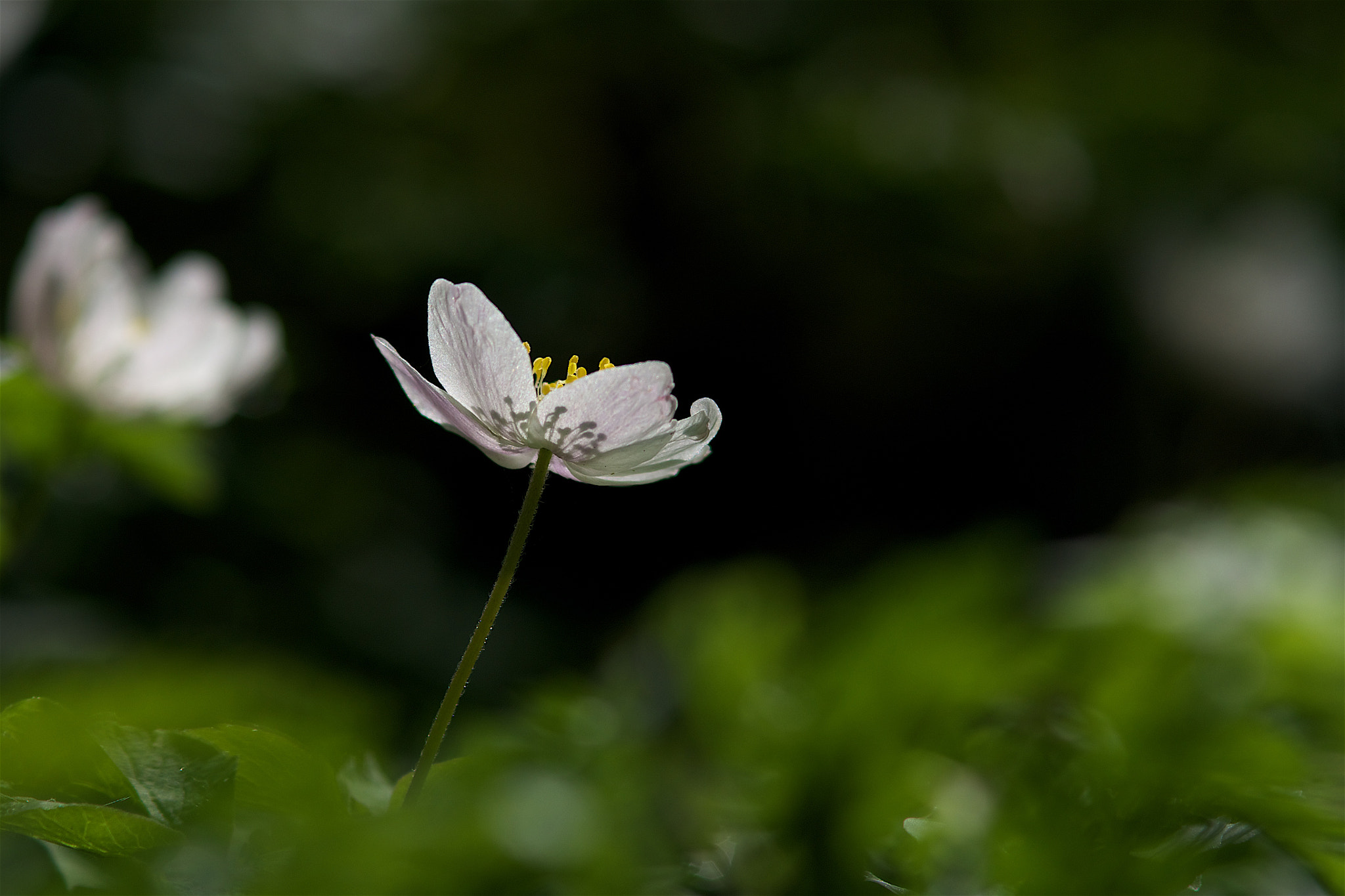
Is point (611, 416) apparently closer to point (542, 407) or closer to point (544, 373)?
point (542, 407)

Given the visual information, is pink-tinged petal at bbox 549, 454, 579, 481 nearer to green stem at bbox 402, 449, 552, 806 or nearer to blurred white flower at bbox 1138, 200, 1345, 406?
green stem at bbox 402, 449, 552, 806

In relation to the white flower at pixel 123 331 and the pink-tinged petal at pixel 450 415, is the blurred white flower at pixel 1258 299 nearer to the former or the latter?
the white flower at pixel 123 331

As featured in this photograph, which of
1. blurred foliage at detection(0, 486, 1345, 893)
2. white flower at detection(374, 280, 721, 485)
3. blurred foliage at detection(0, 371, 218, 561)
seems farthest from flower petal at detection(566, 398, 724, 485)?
blurred foliage at detection(0, 371, 218, 561)

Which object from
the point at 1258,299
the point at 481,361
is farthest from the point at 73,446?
the point at 1258,299

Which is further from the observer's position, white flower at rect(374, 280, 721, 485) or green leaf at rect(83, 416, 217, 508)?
green leaf at rect(83, 416, 217, 508)

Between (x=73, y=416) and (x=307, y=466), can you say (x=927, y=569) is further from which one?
(x=307, y=466)

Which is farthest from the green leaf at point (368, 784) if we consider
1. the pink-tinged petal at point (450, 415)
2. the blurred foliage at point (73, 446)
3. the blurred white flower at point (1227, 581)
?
the blurred white flower at point (1227, 581)

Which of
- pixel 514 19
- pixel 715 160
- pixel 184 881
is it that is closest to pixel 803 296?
pixel 715 160
